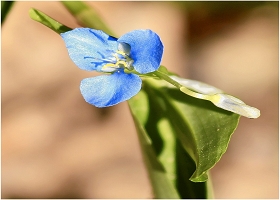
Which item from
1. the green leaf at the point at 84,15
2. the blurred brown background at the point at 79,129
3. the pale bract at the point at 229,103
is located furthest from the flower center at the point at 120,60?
the blurred brown background at the point at 79,129

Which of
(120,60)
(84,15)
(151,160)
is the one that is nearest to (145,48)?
(120,60)

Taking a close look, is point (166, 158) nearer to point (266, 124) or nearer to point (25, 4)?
point (266, 124)

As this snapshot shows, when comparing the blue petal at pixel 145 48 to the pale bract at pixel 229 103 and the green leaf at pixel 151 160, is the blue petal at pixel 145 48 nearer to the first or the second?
the pale bract at pixel 229 103

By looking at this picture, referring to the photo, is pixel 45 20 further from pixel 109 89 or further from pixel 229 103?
pixel 229 103

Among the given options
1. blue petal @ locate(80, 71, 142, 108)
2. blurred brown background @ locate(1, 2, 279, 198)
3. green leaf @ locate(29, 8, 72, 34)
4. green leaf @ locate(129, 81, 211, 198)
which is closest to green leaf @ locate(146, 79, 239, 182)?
green leaf @ locate(129, 81, 211, 198)

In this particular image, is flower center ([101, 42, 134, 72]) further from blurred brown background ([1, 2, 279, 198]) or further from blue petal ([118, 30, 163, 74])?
blurred brown background ([1, 2, 279, 198])
